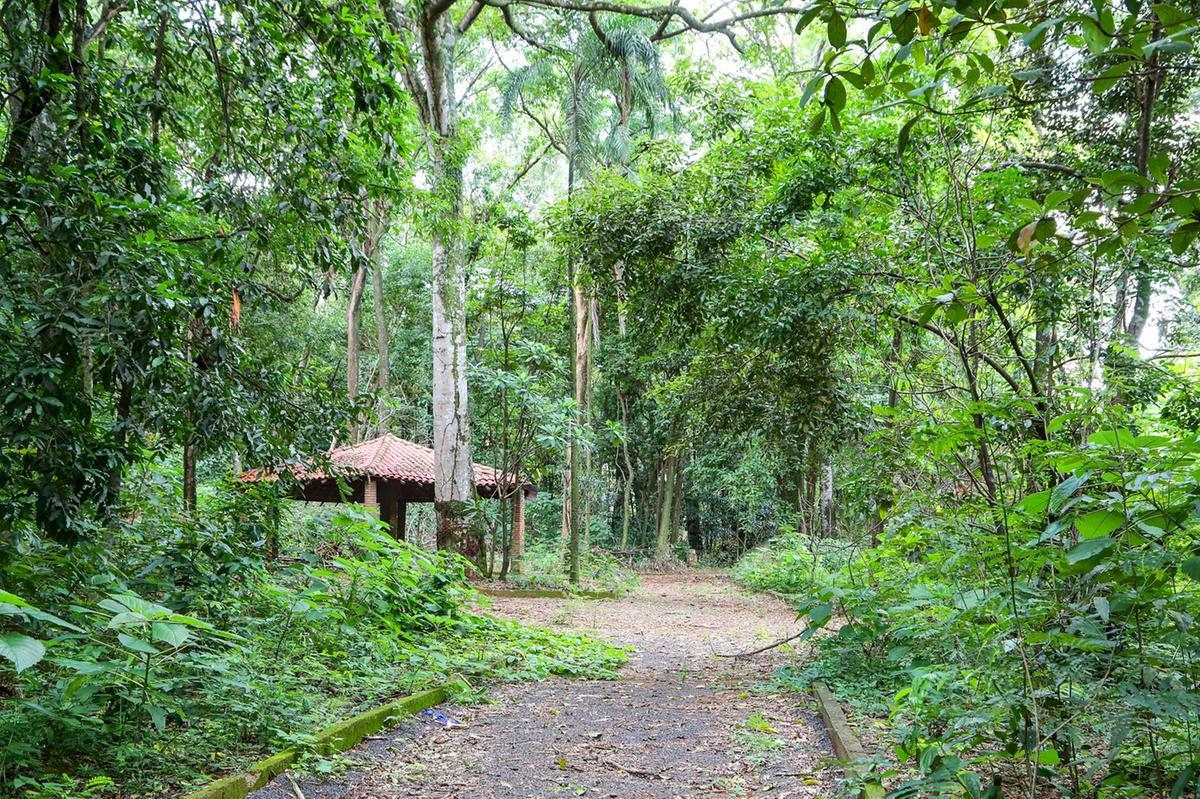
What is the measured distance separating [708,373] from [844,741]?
5.08 m

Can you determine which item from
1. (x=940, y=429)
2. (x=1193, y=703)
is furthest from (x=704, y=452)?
(x=1193, y=703)

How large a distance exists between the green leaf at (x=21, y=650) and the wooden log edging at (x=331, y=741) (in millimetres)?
1379

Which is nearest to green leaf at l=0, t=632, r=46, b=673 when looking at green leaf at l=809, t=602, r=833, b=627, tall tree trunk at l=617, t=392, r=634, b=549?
green leaf at l=809, t=602, r=833, b=627

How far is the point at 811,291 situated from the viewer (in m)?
7.00

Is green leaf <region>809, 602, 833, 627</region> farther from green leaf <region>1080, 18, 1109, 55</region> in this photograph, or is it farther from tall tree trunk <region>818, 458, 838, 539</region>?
tall tree trunk <region>818, 458, 838, 539</region>

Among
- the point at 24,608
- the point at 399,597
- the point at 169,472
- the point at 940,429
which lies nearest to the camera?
the point at 24,608

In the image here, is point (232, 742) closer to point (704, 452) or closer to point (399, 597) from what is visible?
point (399, 597)

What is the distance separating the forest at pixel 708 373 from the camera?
253cm

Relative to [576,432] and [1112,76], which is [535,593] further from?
[1112,76]

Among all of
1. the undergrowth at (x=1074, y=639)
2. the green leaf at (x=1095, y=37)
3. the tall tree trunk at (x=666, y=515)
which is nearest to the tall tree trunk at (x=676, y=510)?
the tall tree trunk at (x=666, y=515)

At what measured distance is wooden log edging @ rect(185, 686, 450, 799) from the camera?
323 cm

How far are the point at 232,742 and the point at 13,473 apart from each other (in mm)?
1573

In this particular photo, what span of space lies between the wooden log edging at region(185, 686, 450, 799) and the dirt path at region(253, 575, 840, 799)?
7 centimetres

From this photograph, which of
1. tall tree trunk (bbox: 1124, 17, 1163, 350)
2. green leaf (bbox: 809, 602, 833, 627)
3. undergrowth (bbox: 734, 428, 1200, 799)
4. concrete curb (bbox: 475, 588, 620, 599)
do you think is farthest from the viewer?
concrete curb (bbox: 475, 588, 620, 599)
